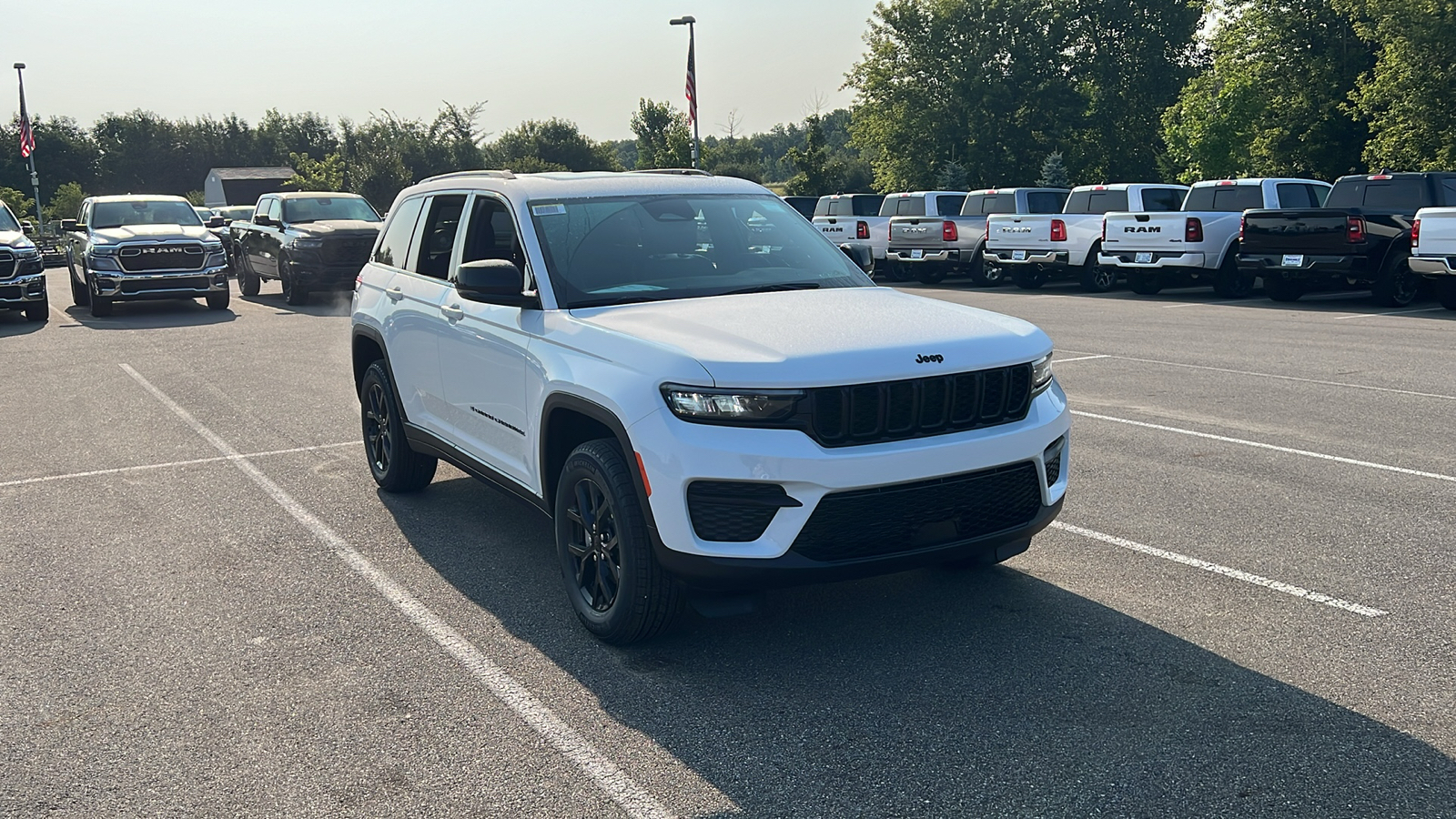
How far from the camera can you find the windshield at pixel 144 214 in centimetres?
2091

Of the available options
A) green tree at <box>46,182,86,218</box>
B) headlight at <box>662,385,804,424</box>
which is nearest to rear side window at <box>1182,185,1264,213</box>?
headlight at <box>662,385,804,424</box>

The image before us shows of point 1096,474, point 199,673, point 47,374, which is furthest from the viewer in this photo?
point 47,374

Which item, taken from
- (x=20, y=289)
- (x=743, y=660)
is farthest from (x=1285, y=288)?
(x=20, y=289)

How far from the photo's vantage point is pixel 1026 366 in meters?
4.73

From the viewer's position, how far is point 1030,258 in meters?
23.9

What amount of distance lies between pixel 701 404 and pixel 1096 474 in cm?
395

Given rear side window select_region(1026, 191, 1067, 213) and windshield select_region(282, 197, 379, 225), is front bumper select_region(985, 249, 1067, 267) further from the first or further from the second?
windshield select_region(282, 197, 379, 225)

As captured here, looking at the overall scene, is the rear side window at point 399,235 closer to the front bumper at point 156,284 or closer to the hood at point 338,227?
the front bumper at point 156,284

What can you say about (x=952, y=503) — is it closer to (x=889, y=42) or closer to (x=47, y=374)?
(x=47, y=374)

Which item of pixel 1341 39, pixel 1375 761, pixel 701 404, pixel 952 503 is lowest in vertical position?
pixel 1375 761

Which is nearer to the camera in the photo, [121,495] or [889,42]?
[121,495]

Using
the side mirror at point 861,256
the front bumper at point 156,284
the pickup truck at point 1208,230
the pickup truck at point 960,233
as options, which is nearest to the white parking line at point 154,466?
the side mirror at point 861,256

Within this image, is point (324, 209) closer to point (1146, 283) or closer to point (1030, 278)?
point (1030, 278)

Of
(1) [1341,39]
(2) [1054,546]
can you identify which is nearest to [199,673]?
(2) [1054,546]
